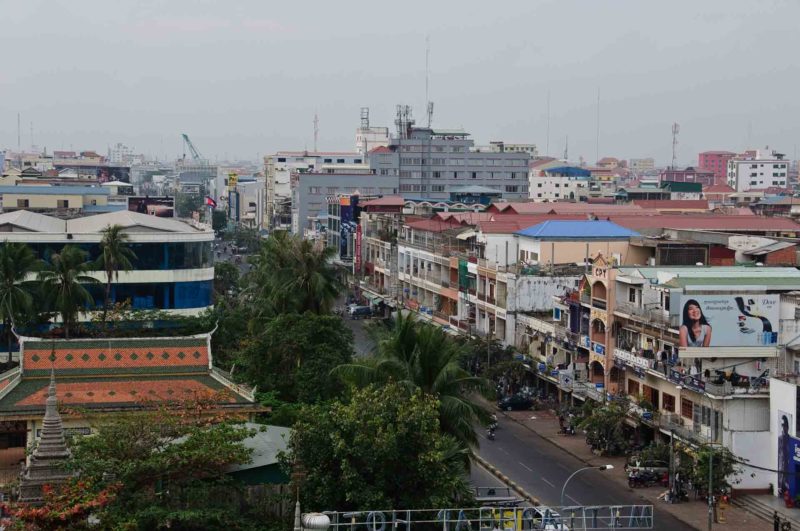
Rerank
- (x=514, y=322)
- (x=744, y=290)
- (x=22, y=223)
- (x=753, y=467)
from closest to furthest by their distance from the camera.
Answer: (x=753, y=467) → (x=744, y=290) → (x=514, y=322) → (x=22, y=223)

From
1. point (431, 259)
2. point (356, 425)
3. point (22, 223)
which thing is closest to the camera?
point (356, 425)

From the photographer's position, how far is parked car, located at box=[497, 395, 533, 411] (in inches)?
2451

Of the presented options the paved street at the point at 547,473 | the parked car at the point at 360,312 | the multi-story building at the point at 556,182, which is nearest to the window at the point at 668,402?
the paved street at the point at 547,473

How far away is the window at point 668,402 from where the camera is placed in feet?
167

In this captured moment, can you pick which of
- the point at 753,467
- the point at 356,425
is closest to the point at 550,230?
the point at 753,467

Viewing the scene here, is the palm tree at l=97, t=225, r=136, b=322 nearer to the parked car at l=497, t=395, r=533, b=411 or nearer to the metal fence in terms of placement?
the parked car at l=497, t=395, r=533, b=411

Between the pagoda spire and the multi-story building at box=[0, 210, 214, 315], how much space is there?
3888 centimetres

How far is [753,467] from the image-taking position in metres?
45.3

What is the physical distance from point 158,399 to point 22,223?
35867 mm

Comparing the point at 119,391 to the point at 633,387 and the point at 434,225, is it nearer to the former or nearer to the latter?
the point at 633,387

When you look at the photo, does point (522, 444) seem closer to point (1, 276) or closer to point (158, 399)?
point (158, 399)

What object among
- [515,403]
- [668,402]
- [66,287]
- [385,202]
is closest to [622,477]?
[668,402]

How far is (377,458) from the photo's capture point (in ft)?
106

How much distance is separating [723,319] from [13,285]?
3264 centimetres
